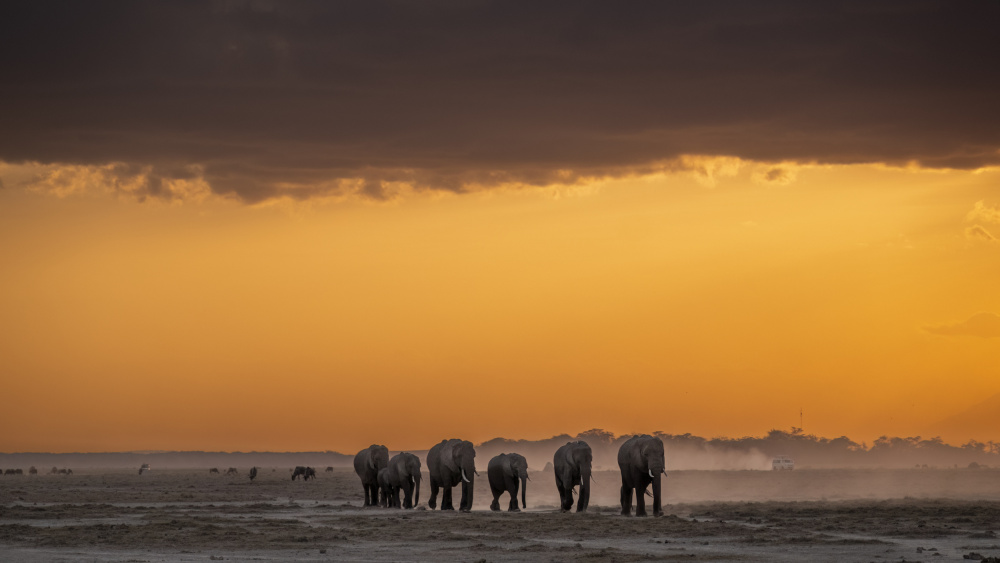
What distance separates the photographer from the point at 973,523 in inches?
1922

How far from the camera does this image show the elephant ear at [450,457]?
6153 centimetres

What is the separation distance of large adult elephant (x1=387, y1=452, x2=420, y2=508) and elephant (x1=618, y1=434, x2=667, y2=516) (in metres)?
13.1

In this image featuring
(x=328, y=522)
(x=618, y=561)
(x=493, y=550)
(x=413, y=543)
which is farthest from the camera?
(x=328, y=522)

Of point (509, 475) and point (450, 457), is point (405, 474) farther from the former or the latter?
point (509, 475)

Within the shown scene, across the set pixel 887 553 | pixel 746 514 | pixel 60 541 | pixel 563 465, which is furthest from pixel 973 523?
pixel 60 541

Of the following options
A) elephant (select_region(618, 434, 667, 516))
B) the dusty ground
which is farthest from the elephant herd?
the dusty ground

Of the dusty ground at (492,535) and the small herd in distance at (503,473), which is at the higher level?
the small herd in distance at (503,473)

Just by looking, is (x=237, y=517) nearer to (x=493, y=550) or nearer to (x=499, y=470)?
(x=499, y=470)

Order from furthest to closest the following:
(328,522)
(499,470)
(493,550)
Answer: (499,470), (328,522), (493,550)

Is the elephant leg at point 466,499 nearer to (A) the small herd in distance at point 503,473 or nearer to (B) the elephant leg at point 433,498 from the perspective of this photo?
(A) the small herd in distance at point 503,473

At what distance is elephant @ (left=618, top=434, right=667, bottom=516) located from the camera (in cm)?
5312

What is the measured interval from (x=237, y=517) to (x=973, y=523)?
3284cm

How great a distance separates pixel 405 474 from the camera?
208 feet

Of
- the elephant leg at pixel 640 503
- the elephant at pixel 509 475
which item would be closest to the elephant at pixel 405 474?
the elephant at pixel 509 475
